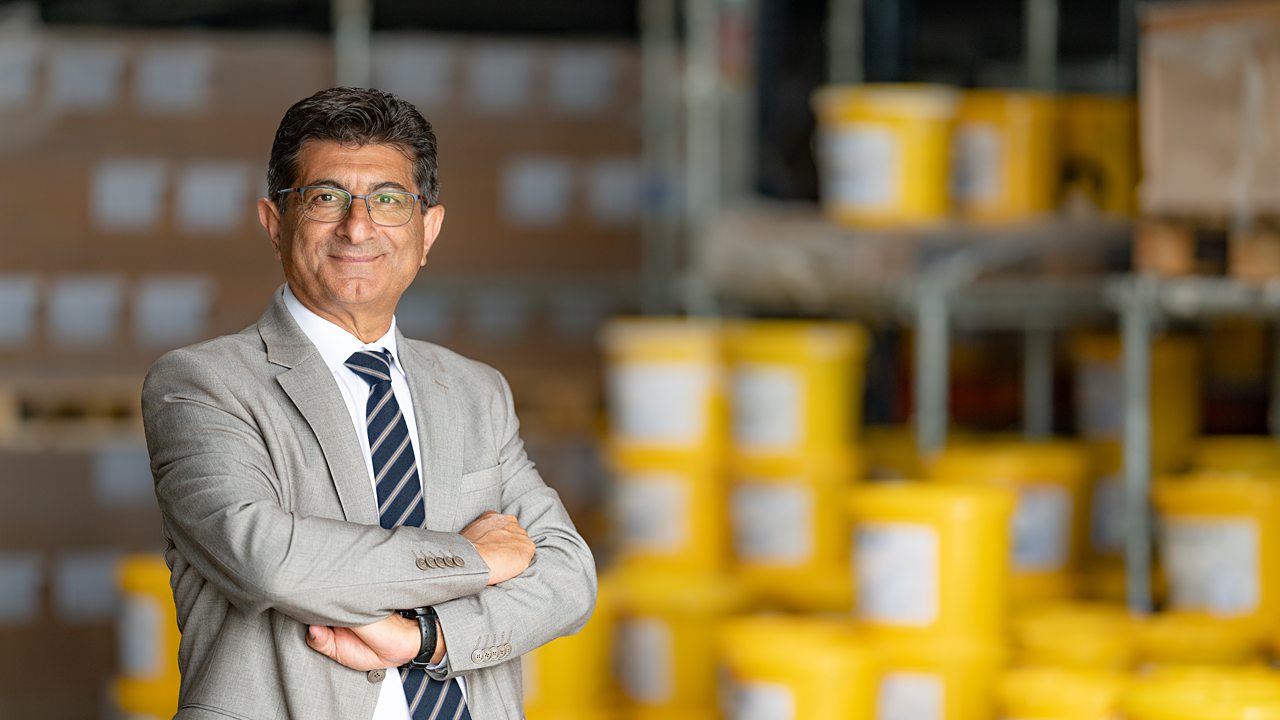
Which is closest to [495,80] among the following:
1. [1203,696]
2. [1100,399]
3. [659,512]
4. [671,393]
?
[671,393]

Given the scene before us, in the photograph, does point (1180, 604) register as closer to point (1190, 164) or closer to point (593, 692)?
point (1190, 164)

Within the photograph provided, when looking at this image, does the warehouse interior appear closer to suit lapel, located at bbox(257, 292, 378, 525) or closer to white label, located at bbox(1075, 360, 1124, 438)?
white label, located at bbox(1075, 360, 1124, 438)

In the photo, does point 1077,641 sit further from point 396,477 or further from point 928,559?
point 396,477

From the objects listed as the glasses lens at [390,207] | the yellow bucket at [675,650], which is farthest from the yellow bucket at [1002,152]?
the glasses lens at [390,207]

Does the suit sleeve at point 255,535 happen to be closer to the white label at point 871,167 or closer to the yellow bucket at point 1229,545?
the yellow bucket at point 1229,545

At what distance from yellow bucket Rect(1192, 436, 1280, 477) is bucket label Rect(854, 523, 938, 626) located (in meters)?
1.32

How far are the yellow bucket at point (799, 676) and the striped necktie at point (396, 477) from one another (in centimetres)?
176

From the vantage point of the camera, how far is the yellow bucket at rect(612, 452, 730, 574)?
16.7ft

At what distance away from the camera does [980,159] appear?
4848mm

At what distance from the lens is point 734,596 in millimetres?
4766

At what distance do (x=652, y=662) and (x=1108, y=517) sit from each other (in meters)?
1.29

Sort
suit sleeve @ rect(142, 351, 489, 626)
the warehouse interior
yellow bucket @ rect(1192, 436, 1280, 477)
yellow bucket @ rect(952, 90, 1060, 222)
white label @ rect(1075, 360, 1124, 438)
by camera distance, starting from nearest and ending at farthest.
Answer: suit sleeve @ rect(142, 351, 489, 626) < the warehouse interior < yellow bucket @ rect(952, 90, 1060, 222) < yellow bucket @ rect(1192, 436, 1280, 477) < white label @ rect(1075, 360, 1124, 438)

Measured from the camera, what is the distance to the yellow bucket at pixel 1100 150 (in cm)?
489

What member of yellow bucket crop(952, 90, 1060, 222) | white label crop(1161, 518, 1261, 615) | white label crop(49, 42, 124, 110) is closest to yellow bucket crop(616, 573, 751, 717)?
white label crop(1161, 518, 1261, 615)
